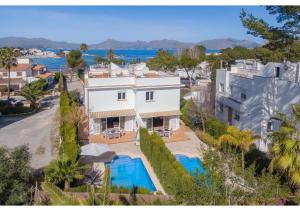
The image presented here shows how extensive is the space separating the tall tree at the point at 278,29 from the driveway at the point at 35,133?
70.6 ft

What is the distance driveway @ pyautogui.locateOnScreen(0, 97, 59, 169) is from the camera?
103 ft

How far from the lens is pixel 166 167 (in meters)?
24.2

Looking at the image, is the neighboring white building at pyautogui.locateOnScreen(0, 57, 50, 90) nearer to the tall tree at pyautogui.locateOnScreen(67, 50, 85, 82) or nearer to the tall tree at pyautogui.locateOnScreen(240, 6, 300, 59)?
the tall tree at pyautogui.locateOnScreen(67, 50, 85, 82)

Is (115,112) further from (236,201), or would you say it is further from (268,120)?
(236,201)

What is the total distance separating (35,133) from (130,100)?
12.9m

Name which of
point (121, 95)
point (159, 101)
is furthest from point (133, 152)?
point (159, 101)

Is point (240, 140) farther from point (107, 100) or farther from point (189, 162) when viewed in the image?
point (107, 100)

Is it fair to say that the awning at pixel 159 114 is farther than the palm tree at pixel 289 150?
Yes

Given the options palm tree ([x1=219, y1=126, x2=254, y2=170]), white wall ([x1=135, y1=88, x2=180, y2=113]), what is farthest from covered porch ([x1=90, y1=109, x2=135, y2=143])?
palm tree ([x1=219, y1=126, x2=254, y2=170])

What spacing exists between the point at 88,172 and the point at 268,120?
774 inches

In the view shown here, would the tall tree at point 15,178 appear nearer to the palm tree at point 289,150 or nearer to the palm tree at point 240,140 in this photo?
the palm tree at point 289,150

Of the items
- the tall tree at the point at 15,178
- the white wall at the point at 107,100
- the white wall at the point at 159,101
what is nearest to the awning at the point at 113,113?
the white wall at the point at 107,100

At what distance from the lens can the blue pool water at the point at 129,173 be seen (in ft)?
87.1

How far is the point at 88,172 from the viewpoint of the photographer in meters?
28.0
